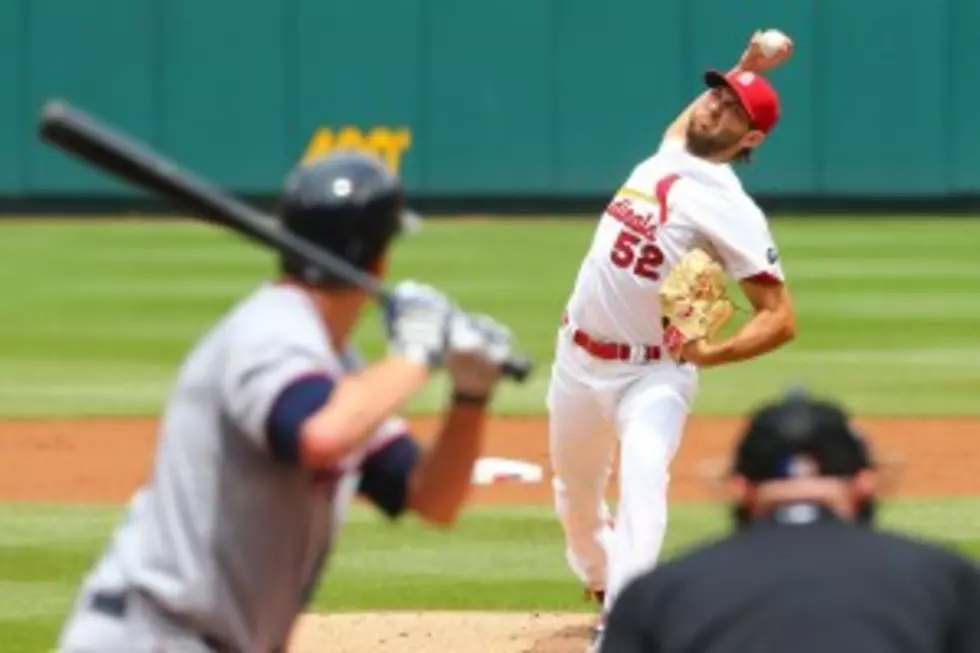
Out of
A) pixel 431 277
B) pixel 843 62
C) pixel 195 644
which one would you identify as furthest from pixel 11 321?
pixel 195 644

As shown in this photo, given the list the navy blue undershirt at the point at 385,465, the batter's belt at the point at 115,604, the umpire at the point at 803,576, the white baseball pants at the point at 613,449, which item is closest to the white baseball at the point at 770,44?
the white baseball pants at the point at 613,449

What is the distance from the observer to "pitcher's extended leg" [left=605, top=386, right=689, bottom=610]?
8109 mm

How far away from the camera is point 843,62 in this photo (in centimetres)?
2831

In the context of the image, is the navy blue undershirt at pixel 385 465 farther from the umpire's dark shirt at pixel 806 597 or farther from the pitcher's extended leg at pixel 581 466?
the pitcher's extended leg at pixel 581 466

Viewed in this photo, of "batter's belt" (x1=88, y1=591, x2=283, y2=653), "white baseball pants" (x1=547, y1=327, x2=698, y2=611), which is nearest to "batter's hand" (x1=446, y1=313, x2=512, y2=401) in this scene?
"batter's belt" (x1=88, y1=591, x2=283, y2=653)

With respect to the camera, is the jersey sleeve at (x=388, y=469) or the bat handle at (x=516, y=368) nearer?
the bat handle at (x=516, y=368)

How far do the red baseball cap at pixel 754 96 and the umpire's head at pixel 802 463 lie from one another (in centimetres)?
468

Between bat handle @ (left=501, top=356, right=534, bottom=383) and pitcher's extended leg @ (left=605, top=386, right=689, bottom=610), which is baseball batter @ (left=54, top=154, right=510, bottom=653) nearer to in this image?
bat handle @ (left=501, top=356, right=534, bottom=383)

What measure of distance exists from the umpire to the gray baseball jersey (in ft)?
2.93

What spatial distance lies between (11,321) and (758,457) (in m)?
16.5

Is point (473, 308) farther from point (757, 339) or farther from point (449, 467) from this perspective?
point (449, 467)

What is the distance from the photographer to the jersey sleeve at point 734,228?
27.3 feet

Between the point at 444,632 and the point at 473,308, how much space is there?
36.0 feet

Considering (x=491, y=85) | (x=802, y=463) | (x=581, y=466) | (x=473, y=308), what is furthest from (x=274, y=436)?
(x=491, y=85)
